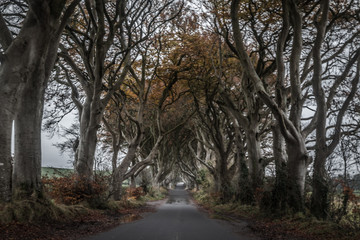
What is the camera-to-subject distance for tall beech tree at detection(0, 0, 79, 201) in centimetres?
684

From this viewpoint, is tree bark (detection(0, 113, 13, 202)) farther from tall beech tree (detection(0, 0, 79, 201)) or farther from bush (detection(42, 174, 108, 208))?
bush (detection(42, 174, 108, 208))

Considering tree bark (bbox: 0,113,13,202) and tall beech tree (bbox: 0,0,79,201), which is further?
tall beech tree (bbox: 0,0,79,201)

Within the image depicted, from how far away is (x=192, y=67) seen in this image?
1734 cm

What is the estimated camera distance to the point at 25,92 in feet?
26.9

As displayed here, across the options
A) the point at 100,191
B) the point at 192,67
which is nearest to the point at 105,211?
the point at 100,191

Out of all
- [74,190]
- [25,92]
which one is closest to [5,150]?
[25,92]

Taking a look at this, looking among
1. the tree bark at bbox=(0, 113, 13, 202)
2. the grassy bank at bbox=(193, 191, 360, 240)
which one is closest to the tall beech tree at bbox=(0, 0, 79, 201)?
the tree bark at bbox=(0, 113, 13, 202)

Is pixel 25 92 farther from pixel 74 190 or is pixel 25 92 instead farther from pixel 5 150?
pixel 74 190

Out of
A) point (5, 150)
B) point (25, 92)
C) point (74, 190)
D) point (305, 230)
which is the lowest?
point (305, 230)

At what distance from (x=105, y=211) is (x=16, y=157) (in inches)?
213

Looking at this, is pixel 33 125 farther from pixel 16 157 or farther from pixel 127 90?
pixel 127 90

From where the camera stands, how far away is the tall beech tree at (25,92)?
6.84 metres

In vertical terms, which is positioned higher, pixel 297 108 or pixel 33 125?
pixel 297 108

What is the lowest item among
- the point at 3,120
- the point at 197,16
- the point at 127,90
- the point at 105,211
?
the point at 105,211
